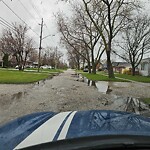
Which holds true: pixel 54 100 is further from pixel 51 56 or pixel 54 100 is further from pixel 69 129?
pixel 51 56

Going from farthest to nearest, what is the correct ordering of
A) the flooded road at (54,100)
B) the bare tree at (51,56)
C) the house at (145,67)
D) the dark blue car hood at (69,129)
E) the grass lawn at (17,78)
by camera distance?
the bare tree at (51,56)
the house at (145,67)
the grass lawn at (17,78)
the flooded road at (54,100)
the dark blue car hood at (69,129)

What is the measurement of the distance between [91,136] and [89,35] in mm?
46273

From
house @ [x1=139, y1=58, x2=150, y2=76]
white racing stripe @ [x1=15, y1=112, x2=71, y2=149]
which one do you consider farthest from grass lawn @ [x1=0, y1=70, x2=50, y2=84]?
house @ [x1=139, y1=58, x2=150, y2=76]

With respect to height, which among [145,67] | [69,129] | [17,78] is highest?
[69,129]

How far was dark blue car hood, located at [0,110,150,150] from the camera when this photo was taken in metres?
2.20

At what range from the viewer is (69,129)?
2.41 m

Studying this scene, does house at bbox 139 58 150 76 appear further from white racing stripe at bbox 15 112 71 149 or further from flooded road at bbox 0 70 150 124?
white racing stripe at bbox 15 112 71 149

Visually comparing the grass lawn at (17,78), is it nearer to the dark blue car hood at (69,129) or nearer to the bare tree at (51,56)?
the dark blue car hood at (69,129)

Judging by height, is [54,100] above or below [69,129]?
below

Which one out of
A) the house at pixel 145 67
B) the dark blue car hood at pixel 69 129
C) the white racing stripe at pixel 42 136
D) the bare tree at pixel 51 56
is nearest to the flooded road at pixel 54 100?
the dark blue car hood at pixel 69 129

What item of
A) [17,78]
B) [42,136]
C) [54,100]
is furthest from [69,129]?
[17,78]

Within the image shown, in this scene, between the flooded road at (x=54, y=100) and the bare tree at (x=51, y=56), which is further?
the bare tree at (x=51, y=56)

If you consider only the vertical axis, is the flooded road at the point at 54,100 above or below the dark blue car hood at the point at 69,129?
below

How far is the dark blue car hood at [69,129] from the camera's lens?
2201mm
